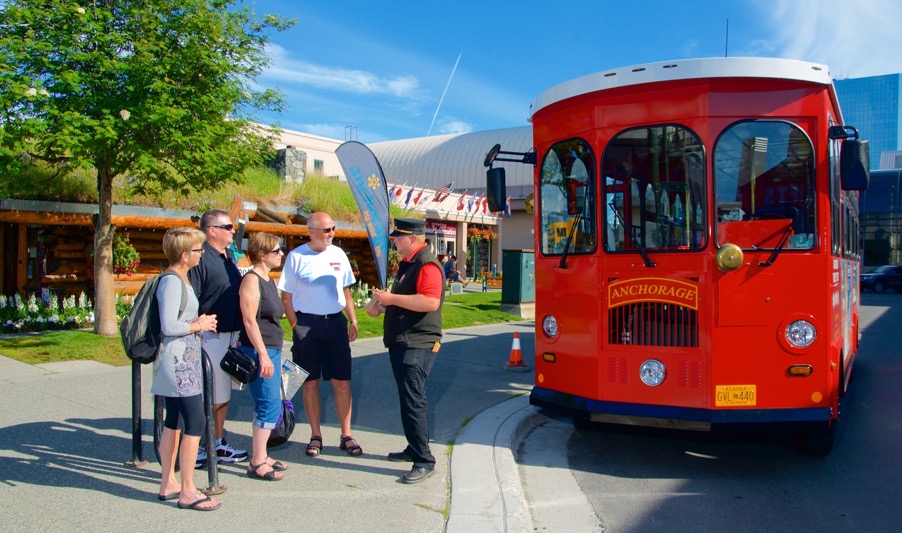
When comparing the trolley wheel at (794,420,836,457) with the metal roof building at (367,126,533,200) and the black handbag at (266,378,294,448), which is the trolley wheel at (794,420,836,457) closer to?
the black handbag at (266,378,294,448)

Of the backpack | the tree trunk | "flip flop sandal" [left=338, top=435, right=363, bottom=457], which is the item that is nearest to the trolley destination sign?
"flip flop sandal" [left=338, top=435, right=363, bottom=457]

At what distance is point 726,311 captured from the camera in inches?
197

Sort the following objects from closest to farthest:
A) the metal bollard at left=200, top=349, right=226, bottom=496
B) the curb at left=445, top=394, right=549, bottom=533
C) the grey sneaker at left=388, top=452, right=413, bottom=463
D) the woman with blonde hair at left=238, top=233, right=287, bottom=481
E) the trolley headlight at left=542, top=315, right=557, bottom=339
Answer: the curb at left=445, top=394, right=549, bottom=533 < the metal bollard at left=200, top=349, right=226, bottom=496 < the woman with blonde hair at left=238, top=233, right=287, bottom=481 < the grey sneaker at left=388, top=452, right=413, bottom=463 < the trolley headlight at left=542, top=315, right=557, bottom=339

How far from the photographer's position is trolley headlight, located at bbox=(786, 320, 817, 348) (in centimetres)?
493

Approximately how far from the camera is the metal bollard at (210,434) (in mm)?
4293

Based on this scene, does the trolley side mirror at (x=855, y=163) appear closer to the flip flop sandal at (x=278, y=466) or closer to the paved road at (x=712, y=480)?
the paved road at (x=712, y=480)

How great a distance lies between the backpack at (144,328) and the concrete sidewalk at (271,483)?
957 millimetres

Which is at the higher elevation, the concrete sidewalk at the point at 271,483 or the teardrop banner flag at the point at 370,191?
the teardrop banner flag at the point at 370,191

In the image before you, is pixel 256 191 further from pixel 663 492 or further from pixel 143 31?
pixel 663 492

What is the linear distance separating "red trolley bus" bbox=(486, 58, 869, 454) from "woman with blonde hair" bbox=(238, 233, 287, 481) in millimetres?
2415

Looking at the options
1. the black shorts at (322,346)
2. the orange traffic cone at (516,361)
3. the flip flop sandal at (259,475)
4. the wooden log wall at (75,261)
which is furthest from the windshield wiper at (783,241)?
the wooden log wall at (75,261)

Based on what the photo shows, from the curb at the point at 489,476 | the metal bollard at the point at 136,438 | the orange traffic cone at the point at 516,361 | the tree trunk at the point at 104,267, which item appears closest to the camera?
the curb at the point at 489,476

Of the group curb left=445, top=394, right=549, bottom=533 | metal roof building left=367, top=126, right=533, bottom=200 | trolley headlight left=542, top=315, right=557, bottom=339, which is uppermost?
metal roof building left=367, top=126, right=533, bottom=200

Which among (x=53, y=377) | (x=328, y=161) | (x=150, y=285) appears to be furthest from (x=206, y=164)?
(x=328, y=161)
